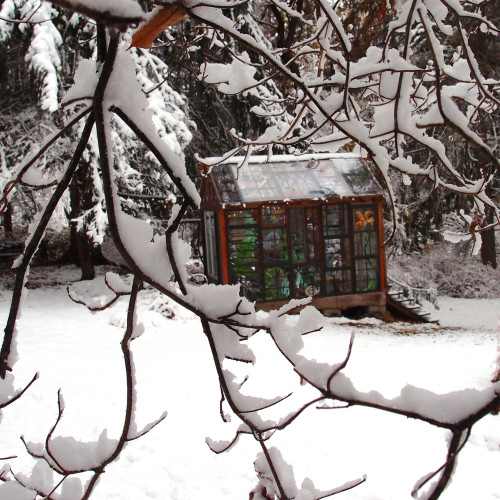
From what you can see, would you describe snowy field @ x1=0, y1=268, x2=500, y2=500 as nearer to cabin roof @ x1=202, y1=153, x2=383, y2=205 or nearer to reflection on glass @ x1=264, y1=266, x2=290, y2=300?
reflection on glass @ x1=264, y1=266, x2=290, y2=300

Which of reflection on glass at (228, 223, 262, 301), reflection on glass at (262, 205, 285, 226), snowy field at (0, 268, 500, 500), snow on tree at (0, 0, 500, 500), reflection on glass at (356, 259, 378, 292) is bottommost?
snowy field at (0, 268, 500, 500)

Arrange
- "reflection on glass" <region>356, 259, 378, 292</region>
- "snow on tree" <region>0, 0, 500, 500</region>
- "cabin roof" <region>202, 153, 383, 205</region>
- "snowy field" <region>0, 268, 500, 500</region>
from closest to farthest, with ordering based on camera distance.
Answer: "snow on tree" <region>0, 0, 500, 500</region>
"snowy field" <region>0, 268, 500, 500</region>
"cabin roof" <region>202, 153, 383, 205</region>
"reflection on glass" <region>356, 259, 378, 292</region>

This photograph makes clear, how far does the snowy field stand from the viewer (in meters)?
3.74

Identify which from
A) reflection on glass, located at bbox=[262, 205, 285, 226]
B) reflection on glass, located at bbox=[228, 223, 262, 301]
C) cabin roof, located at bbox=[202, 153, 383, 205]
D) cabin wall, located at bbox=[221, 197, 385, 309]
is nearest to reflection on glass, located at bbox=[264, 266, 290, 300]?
cabin wall, located at bbox=[221, 197, 385, 309]

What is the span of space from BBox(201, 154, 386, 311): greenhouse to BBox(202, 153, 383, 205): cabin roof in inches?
0.6

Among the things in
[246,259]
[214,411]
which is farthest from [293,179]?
[214,411]

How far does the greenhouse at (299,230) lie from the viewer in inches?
328

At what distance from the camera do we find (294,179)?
28.7ft

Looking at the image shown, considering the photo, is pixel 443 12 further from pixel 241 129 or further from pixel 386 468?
pixel 241 129

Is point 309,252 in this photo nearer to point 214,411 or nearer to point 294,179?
point 294,179

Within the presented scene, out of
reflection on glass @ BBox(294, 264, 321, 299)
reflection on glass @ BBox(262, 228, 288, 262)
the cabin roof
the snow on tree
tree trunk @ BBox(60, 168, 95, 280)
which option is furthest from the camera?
tree trunk @ BBox(60, 168, 95, 280)

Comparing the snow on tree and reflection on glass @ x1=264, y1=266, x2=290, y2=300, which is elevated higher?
the snow on tree

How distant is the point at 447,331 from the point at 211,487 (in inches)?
215

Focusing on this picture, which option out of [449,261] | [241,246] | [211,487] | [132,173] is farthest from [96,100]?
[449,261]
